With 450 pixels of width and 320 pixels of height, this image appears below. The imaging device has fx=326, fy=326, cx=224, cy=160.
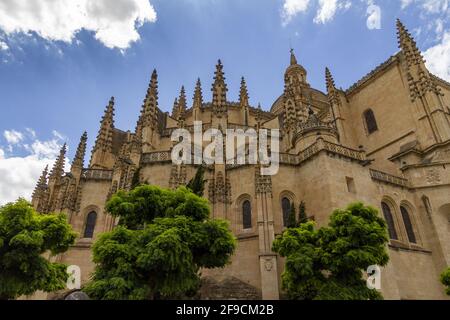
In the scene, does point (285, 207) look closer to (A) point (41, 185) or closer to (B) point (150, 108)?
(B) point (150, 108)

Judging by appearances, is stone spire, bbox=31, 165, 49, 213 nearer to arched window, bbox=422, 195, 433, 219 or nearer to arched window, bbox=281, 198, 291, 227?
arched window, bbox=281, 198, 291, 227

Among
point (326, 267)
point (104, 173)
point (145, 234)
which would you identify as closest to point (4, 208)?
point (145, 234)

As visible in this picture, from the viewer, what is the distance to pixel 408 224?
22.6m

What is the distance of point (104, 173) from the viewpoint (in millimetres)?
22703

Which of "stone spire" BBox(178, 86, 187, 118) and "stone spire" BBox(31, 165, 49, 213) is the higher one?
"stone spire" BBox(178, 86, 187, 118)

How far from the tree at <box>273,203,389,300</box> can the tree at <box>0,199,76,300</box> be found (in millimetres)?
9105

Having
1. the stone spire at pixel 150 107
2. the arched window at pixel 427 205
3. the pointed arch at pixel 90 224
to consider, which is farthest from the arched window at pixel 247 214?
the arched window at pixel 427 205

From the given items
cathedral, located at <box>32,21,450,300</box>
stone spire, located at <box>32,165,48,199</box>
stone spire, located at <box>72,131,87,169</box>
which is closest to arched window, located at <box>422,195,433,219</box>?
cathedral, located at <box>32,21,450,300</box>

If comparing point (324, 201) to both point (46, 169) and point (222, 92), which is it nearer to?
point (222, 92)

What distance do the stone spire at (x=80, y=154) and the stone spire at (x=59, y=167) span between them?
3.62 meters

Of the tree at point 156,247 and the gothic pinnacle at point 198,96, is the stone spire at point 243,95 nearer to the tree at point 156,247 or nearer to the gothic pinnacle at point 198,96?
the gothic pinnacle at point 198,96

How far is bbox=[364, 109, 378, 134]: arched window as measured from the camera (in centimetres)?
3131
